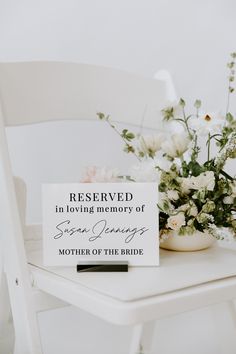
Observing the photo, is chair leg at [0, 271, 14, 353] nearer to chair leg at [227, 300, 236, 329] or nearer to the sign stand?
the sign stand

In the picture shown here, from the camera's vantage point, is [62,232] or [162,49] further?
[162,49]

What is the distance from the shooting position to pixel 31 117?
3.55 ft

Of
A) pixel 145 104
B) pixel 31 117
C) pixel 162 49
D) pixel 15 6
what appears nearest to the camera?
pixel 31 117

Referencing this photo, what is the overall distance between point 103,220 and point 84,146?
0.64 metres

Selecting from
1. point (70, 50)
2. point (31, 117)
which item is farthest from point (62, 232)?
point (70, 50)

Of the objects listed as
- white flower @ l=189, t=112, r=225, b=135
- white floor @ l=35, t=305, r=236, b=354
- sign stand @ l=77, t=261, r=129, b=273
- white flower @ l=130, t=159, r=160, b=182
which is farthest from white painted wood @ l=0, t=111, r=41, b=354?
white floor @ l=35, t=305, r=236, b=354

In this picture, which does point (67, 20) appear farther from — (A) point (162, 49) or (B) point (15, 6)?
(A) point (162, 49)

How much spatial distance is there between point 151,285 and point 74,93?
0.57 metres

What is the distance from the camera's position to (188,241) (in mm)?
949

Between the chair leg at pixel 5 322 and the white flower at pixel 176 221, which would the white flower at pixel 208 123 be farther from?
the chair leg at pixel 5 322

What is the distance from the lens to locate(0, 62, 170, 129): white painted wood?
106 cm

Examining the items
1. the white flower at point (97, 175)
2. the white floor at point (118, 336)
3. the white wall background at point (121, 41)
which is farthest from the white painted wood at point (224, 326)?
the white wall background at point (121, 41)

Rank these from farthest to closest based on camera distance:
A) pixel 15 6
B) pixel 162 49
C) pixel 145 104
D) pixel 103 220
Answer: pixel 162 49
pixel 15 6
pixel 145 104
pixel 103 220

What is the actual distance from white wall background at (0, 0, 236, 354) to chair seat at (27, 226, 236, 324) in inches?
19.7
